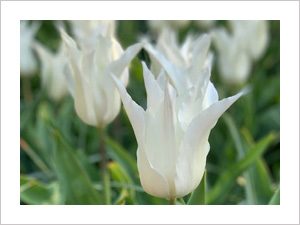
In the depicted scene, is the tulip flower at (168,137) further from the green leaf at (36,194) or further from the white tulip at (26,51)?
the white tulip at (26,51)

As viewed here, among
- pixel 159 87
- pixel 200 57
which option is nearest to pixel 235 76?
pixel 200 57

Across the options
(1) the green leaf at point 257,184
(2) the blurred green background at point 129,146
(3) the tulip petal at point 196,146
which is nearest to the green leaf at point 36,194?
(2) the blurred green background at point 129,146

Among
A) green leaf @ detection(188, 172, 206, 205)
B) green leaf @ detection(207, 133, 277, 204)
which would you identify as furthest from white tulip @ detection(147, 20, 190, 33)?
green leaf @ detection(188, 172, 206, 205)

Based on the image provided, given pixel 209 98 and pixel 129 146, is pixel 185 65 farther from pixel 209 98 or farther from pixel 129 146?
pixel 129 146

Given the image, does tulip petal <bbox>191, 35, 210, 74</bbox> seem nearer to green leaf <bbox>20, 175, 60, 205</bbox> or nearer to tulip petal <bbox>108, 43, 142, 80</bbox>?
tulip petal <bbox>108, 43, 142, 80</bbox>

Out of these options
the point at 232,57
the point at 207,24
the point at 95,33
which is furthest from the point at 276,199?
the point at 207,24

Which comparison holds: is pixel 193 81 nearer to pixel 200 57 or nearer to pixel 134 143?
pixel 200 57
